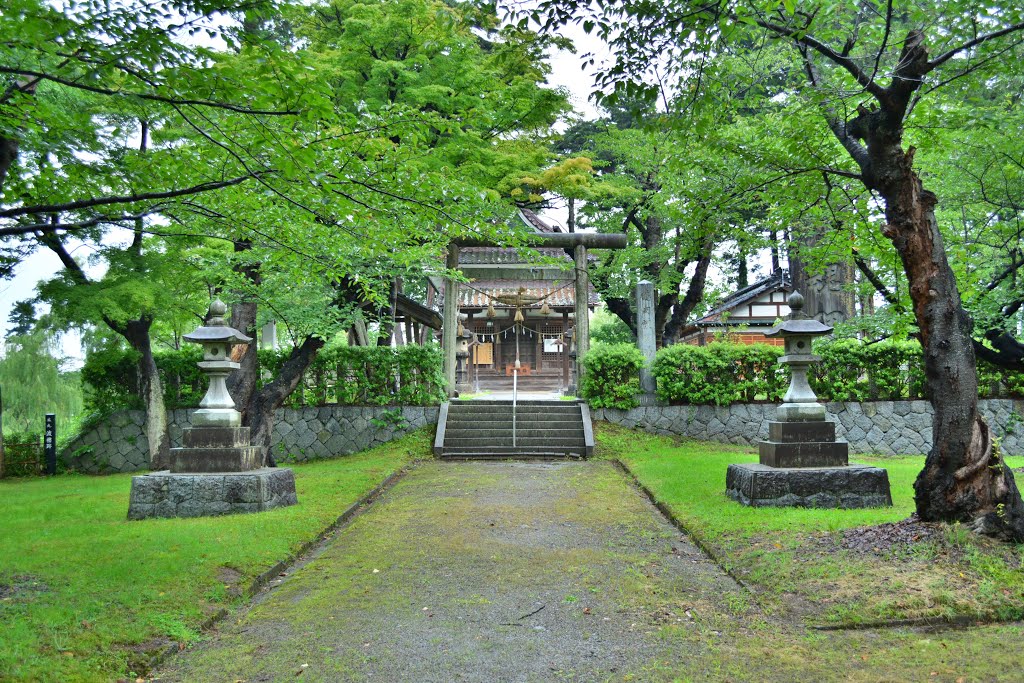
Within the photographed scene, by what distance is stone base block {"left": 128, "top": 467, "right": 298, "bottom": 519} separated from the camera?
7.66 meters

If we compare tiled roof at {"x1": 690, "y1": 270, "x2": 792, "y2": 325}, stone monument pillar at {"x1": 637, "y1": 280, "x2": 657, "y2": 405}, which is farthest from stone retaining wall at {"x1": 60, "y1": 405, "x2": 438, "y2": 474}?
tiled roof at {"x1": 690, "y1": 270, "x2": 792, "y2": 325}

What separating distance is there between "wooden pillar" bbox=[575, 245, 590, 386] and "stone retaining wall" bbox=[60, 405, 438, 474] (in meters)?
3.73

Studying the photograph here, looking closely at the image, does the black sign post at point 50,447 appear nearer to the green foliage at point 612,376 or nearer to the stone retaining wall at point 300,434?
the stone retaining wall at point 300,434

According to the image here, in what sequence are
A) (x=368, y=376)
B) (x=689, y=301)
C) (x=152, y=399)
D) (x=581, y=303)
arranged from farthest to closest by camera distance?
1. (x=689, y=301)
2. (x=581, y=303)
3. (x=368, y=376)
4. (x=152, y=399)

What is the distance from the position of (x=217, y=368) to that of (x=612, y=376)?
352 inches

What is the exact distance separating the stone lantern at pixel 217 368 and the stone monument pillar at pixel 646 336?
902cm

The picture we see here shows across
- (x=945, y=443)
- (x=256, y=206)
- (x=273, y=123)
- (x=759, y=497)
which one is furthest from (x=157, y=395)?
(x=945, y=443)

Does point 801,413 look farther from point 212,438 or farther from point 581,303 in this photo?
point 581,303

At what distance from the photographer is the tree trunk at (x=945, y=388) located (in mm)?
5355

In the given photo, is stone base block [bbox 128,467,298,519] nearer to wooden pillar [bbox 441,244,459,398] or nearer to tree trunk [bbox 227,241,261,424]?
tree trunk [bbox 227,241,261,424]

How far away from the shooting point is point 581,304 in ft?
53.3

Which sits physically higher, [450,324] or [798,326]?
[450,324]

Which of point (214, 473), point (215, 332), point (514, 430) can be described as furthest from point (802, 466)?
point (215, 332)

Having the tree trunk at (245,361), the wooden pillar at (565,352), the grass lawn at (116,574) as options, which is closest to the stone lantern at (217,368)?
the grass lawn at (116,574)
